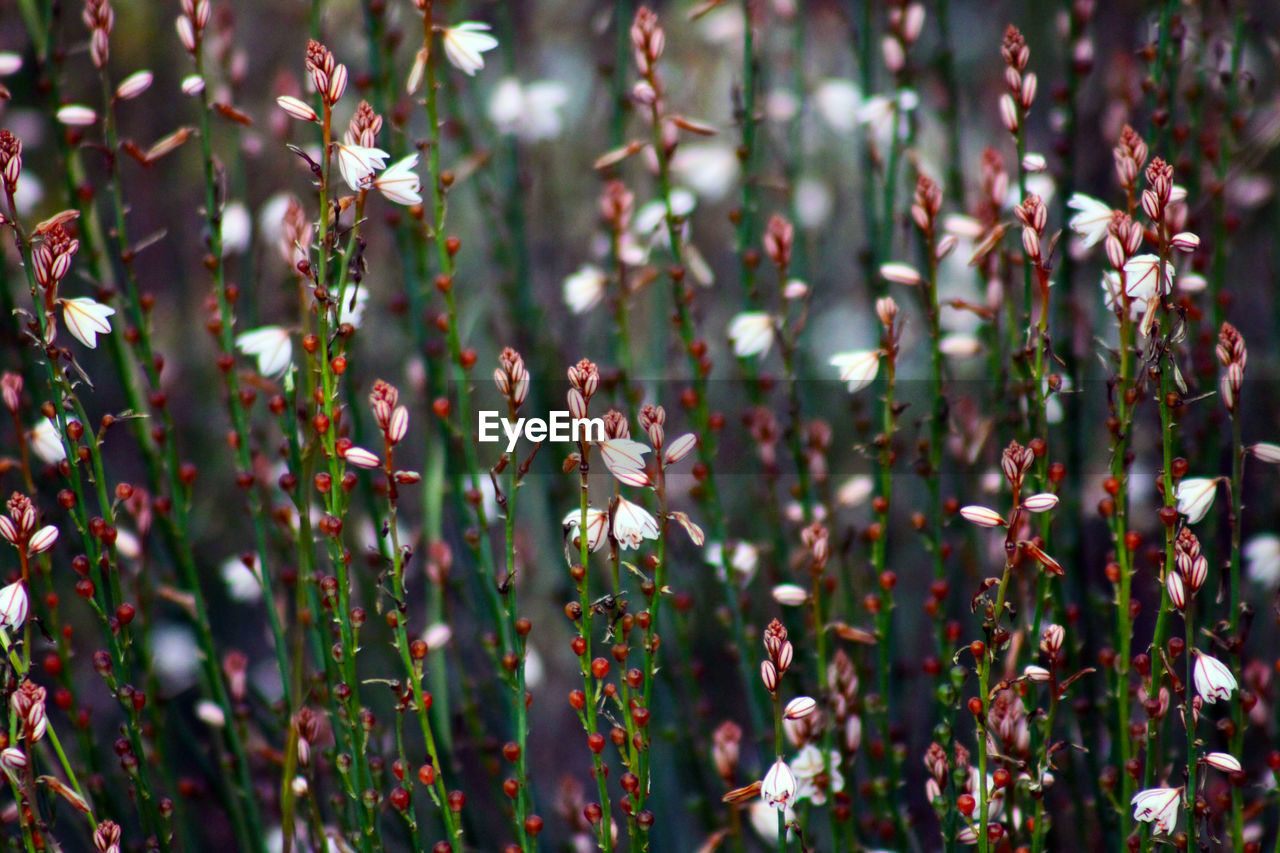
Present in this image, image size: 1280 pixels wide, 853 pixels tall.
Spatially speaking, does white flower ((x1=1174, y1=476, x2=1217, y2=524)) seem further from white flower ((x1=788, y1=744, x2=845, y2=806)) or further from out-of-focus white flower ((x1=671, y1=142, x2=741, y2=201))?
out-of-focus white flower ((x1=671, y1=142, x2=741, y2=201))

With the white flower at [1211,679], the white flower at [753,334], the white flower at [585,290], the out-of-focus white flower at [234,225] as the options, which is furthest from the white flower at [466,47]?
the white flower at [1211,679]

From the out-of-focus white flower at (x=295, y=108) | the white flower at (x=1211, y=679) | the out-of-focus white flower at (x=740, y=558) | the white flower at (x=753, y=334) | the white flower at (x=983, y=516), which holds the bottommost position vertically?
the out-of-focus white flower at (x=740, y=558)

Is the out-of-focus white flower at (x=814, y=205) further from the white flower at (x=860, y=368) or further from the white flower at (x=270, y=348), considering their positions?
the white flower at (x=270, y=348)

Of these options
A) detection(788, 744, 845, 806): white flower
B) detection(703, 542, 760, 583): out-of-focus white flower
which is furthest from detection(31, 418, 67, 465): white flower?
detection(788, 744, 845, 806): white flower

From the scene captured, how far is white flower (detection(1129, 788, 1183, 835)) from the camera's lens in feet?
3.30

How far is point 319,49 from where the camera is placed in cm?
95

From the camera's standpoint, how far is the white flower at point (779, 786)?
0.97 meters

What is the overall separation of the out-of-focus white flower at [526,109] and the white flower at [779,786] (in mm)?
1151

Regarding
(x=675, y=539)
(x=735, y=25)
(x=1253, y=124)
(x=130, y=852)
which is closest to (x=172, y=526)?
(x=130, y=852)

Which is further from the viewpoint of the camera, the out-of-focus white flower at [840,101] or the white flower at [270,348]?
the out-of-focus white flower at [840,101]

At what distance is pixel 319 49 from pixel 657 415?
458 millimetres

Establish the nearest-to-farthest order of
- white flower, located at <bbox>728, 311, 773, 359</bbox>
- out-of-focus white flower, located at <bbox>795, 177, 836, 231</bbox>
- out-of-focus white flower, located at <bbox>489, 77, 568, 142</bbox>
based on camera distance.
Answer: white flower, located at <bbox>728, 311, 773, 359</bbox> < out-of-focus white flower, located at <bbox>489, 77, 568, 142</bbox> < out-of-focus white flower, located at <bbox>795, 177, 836, 231</bbox>

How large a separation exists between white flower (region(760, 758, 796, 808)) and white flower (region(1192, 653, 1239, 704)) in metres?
0.39

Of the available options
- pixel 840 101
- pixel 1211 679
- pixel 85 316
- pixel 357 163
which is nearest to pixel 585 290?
pixel 357 163
